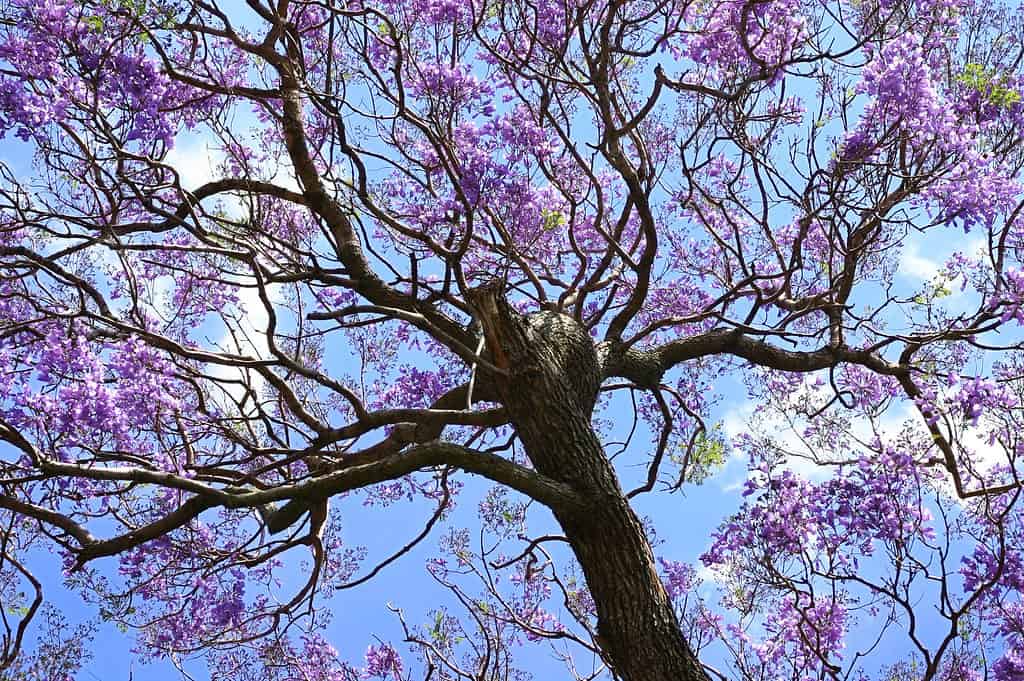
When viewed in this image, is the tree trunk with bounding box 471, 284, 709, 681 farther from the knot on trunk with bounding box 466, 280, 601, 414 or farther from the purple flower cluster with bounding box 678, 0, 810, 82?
the purple flower cluster with bounding box 678, 0, 810, 82

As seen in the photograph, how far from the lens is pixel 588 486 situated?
4.08 metres

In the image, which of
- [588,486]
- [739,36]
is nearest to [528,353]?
[588,486]

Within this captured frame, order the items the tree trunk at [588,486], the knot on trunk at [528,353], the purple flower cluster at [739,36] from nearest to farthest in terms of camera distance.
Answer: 1. the tree trunk at [588,486]
2. the knot on trunk at [528,353]
3. the purple flower cluster at [739,36]

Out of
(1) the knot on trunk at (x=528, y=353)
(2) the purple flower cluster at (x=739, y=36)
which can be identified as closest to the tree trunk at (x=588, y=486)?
(1) the knot on trunk at (x=528, y=353)

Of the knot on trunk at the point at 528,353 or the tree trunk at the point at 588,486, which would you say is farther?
the knot on trunk at the point at 528,353

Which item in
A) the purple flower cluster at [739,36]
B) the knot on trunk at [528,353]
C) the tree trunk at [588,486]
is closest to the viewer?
the tree trunk at [588,486]

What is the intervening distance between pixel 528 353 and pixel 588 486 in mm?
695

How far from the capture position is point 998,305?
4.25 meters

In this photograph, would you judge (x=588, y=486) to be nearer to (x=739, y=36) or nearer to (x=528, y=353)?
(x=528, y=353)

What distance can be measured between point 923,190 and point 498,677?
3285 millimetres

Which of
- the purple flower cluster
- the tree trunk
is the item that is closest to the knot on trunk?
the tree trunk

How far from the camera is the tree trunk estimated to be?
3.84 meters

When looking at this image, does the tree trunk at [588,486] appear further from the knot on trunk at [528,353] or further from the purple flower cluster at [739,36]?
the purple flower cluster at [739,36]

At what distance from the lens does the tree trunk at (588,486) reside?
3840mm
